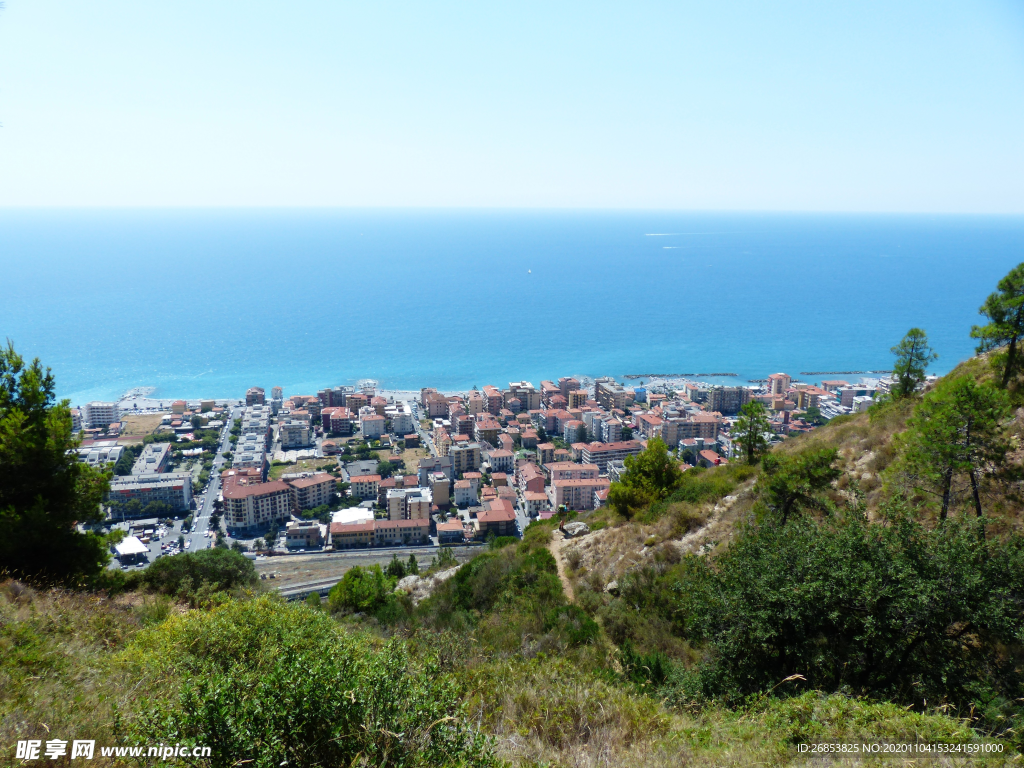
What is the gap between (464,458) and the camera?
25.9 meters

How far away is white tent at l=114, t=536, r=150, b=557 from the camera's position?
56.7 feet

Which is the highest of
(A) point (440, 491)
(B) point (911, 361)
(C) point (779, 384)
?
(B) point (911, 361)

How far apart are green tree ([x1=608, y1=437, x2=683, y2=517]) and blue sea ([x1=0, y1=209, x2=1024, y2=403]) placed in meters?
28.4

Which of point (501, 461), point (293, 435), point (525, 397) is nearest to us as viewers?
point (501, 461)

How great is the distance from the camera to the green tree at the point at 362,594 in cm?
956

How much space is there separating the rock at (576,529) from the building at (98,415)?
28.3 meters

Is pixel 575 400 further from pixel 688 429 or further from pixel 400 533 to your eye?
pixel 400 533

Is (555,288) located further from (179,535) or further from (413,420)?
(179,535)

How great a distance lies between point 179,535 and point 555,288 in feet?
193

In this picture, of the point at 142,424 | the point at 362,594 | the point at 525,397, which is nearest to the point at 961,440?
the point at 362,594

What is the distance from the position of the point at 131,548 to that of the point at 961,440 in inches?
815

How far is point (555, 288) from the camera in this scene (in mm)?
73062

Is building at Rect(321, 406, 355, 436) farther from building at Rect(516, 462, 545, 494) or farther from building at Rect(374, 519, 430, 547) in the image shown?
building at Rect(374, 519, 430, 547)

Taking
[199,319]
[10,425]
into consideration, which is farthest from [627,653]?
[199,319]
